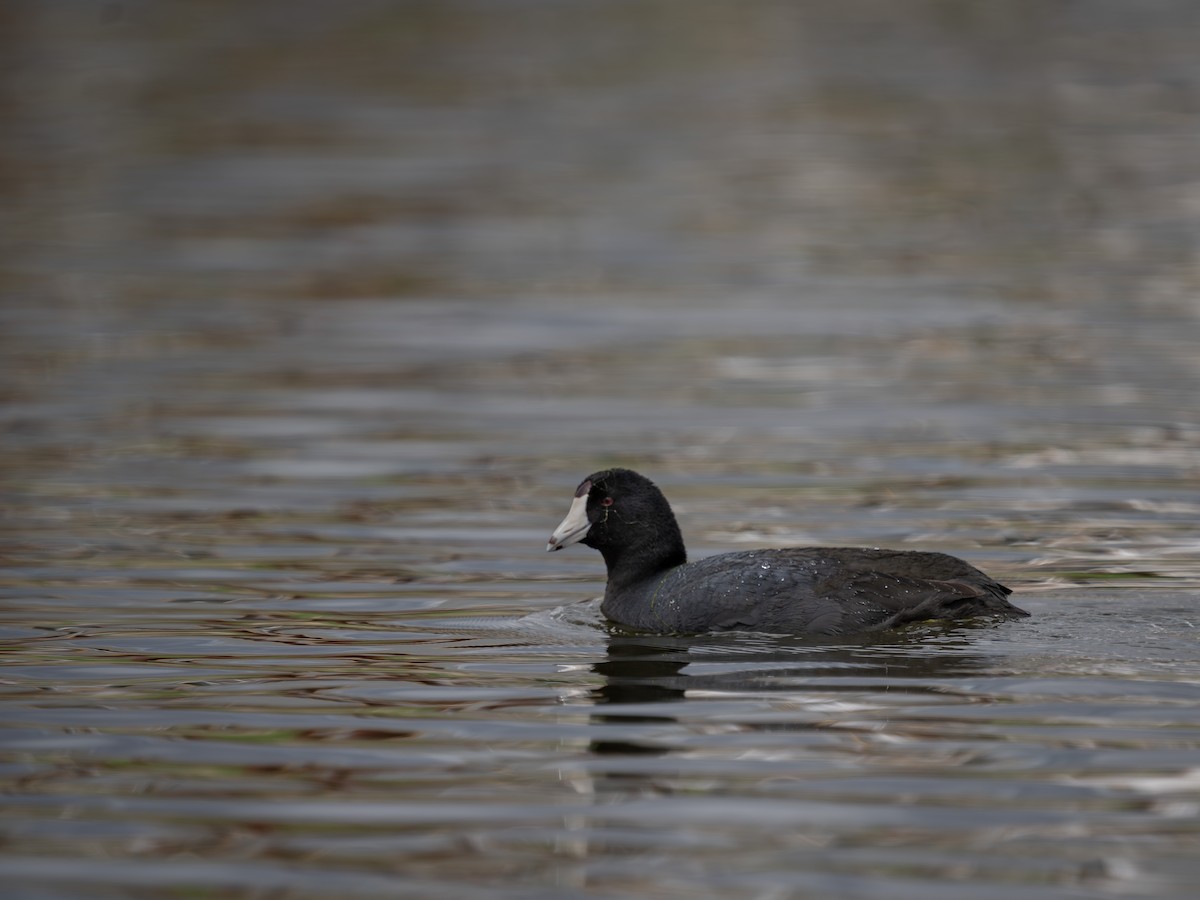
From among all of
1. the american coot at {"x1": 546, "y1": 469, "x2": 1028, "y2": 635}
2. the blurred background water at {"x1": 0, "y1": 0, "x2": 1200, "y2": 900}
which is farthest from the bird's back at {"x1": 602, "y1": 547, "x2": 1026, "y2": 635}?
the blurred background water at {"x1": 0, "y1": 0, "x2": 1200, "y2": 900}

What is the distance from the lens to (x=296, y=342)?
17.8 metres

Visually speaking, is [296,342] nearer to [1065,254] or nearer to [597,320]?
[597,320]

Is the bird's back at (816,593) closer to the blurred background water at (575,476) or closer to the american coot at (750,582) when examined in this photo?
the american coot at (750,582)

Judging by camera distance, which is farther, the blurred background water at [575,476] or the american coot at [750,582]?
the american coot at [750,582]

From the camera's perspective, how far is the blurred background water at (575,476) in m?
6.64

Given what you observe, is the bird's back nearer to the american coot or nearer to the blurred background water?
the american coot

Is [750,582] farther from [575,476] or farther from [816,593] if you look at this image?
[575,476]

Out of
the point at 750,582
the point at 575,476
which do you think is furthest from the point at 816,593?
the point at 575,476

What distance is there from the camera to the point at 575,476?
12859 mm

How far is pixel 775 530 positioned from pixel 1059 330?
22.4ft

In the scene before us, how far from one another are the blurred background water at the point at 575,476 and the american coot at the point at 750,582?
0.17 m

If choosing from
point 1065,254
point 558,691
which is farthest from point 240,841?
point 1065,254

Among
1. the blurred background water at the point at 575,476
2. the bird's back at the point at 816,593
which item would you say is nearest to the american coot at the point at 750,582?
the bird's back at the point at 816,593

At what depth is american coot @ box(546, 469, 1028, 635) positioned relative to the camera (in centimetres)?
911
